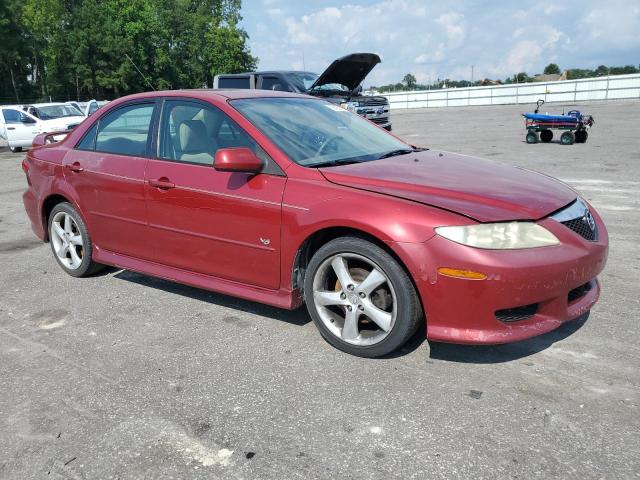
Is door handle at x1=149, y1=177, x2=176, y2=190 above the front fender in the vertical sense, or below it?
above

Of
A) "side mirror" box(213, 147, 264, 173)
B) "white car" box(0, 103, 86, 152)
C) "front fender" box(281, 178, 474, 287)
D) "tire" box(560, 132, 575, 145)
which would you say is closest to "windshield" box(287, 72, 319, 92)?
"tire" box(560, 132, 575, 145)

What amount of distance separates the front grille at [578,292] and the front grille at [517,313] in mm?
Result: 294

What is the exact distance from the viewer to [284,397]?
2.98 meters

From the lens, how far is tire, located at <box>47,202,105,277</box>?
4887 mm

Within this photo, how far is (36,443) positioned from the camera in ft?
8.73

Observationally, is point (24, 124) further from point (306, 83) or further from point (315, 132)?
point (315, 132)

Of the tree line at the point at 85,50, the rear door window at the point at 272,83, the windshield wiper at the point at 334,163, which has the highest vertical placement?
the tree line at the point at 85,50

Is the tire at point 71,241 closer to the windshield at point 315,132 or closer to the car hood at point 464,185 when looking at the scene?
the windshield at point 315,132

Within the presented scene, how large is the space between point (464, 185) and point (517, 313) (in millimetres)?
798

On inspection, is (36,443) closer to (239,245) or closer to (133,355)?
(133,355)

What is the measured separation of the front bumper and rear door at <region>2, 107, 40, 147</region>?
65.8 ft

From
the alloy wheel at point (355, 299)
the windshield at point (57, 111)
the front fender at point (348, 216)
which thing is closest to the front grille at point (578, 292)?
the front fender at point (348, 216)

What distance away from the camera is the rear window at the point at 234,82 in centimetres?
1513

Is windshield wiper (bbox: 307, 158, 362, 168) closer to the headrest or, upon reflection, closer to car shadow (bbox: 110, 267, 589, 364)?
the headrest
